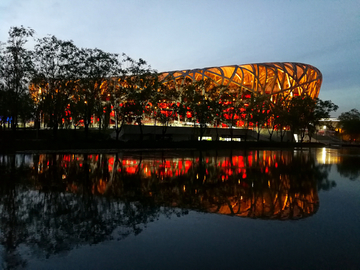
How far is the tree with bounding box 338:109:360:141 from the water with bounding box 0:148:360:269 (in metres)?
87.5

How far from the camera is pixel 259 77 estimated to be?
251ft

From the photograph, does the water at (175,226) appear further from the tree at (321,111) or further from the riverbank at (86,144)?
the tree at (321,111)

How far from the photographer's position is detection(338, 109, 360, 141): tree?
87.3m

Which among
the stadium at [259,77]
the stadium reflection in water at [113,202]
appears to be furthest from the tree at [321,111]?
the stadium reflection in water at [113,202]

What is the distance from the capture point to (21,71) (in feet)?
105

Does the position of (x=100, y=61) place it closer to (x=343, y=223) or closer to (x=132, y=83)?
(x=132, y=83)

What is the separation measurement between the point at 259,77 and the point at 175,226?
244 feet

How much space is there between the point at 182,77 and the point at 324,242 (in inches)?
2755

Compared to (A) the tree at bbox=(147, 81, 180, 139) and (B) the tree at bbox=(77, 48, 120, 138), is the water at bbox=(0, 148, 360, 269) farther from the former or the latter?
(A) the tree at bbox=(147, 81, 180, 139)

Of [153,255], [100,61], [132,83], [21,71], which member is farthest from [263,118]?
[153,255]

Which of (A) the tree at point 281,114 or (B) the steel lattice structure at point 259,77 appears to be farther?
(B) the steel lattice structure at point 259,77

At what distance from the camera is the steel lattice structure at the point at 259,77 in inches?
2869

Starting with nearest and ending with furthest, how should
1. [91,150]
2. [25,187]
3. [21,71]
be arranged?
[25,187] < [91,150] < [21,71]

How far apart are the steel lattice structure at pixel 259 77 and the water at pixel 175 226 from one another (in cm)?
6356
